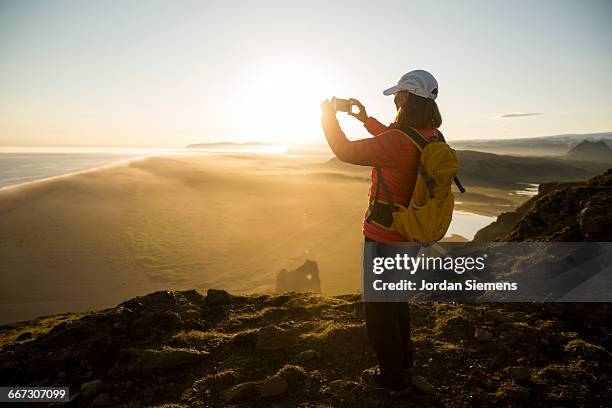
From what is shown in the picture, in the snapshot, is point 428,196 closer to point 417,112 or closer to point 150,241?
point 417,112

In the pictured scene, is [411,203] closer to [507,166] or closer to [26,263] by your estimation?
[26,263]

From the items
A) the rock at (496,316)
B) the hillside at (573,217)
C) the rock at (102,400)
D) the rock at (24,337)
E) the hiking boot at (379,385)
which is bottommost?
the rock at (24,337)

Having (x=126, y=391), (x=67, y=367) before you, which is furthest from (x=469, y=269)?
(x=67, y=367)

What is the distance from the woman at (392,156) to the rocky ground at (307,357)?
20.3 inches

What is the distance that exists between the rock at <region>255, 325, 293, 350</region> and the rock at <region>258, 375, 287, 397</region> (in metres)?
0.73

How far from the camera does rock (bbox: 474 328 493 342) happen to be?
3986 millimetres

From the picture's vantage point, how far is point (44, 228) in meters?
22.7

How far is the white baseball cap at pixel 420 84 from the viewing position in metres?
2.61

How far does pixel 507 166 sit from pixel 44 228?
7844 centimetres

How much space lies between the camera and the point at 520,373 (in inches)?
130

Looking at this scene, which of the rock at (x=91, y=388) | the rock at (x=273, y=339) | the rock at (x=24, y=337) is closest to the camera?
the rock at (x=91, y=388)

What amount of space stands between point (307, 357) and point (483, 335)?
202 cm

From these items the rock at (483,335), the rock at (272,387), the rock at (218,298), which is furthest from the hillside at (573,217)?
the rock at (218,298)

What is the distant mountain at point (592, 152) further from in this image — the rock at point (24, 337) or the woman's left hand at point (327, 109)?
the rock at point (24, 337)
